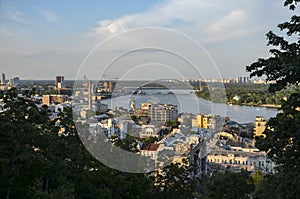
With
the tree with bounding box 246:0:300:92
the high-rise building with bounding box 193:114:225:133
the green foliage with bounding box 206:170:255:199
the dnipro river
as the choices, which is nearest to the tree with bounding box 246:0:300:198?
the tree with bounding box 246:0:300:92

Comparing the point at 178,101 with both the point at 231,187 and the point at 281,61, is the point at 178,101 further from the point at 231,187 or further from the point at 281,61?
the point at 281,61

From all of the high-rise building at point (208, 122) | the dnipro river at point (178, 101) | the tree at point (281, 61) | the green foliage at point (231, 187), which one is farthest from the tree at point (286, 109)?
the high-rise building at point (208, 122)

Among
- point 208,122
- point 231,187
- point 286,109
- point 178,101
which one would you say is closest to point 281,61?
point 286,109

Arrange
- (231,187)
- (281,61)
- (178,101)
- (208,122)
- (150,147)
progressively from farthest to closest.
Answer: (208,122), (178,101), (150,147), (231,187), (281,61)

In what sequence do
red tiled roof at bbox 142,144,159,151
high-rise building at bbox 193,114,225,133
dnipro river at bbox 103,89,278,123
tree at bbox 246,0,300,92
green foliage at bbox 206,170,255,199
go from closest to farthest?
tree at bbox 246,0,300,92, green foliage at bbox 206,170,255,199, red tiled roof at bbox 142,144,159,151, dnipro river at bbox 103,89,278,123, high-rise building at bbox 193,114,225,133

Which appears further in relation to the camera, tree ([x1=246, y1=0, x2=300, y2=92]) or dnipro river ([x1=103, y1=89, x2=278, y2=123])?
dnipro river ([x1=103, y1=89, x2=278, y2=123])

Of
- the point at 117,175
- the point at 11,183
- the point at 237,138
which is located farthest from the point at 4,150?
the point at 237,138

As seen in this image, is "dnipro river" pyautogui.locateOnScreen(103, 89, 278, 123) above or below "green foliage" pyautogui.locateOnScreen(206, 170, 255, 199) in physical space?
above

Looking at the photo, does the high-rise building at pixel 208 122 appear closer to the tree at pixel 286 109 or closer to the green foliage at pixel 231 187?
the green foliage at pixel 231 187

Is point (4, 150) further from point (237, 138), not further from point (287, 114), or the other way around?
point (237, 138)

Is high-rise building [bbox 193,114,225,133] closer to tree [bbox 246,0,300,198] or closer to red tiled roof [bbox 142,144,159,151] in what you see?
red tiled roof [bbox 142,144,159,151]

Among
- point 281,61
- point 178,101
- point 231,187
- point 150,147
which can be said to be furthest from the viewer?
point 178,101
